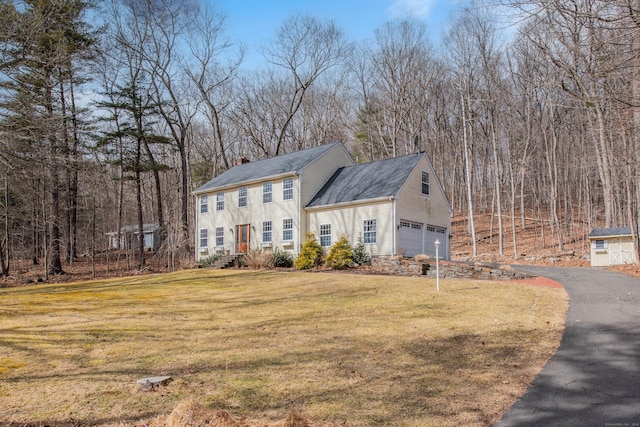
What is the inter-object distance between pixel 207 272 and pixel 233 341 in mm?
14359

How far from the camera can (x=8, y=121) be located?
1117cm

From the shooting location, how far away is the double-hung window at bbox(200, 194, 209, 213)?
90.0 feet

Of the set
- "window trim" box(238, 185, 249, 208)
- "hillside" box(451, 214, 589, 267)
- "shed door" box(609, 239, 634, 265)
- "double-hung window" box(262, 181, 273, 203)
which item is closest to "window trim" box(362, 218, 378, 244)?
"double-hung window" box(262, 181, 273, 203)

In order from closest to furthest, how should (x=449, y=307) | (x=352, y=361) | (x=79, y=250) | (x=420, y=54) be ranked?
(x=352, y=361), (x=449, y=307), (x=420, y=54), (x=79, y=250)

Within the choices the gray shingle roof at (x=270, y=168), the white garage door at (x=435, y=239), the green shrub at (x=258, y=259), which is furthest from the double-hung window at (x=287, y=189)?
the white garage door at (x=435, y=239)

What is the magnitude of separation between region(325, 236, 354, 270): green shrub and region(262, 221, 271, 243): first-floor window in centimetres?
508

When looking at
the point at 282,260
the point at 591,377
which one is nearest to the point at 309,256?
the point at 282,260

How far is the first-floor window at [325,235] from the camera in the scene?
2170 centimetres

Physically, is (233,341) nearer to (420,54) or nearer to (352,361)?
(352,361)

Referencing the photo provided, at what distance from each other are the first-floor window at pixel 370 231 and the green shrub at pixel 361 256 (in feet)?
1.46

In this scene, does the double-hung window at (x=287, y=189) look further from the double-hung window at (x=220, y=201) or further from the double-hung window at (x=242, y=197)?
the double-hung window at (x=220, y=201)

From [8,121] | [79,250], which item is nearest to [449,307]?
[8,121]

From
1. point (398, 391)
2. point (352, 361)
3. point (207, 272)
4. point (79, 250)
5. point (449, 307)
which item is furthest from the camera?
point (79, 250)

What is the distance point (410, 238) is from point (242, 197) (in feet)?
32.3
